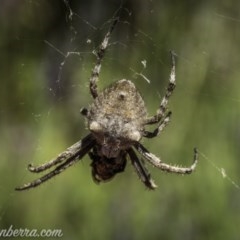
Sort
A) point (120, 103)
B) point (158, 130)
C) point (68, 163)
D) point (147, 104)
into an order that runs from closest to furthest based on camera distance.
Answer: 1. point (120, 103)
2. point (158, 130)
3. point (68, 163)
4. point (147, 104)

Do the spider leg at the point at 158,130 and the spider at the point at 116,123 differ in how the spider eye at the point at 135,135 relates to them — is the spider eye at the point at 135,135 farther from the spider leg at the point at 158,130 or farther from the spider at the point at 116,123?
the spider leg at the point at 158,130

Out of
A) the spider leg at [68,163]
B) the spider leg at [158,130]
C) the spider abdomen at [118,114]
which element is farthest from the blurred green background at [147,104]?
the spider abdomen at [118,114]

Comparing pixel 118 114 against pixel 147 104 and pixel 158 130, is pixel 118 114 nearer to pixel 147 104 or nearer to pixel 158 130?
pixel 158 130

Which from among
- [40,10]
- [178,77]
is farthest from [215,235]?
[40,10]

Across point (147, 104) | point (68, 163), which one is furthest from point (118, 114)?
point (147, 104)

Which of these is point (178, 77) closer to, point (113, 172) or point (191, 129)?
point (191, 129)

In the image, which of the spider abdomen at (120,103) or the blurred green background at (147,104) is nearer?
the spider abdomen at (120,103)

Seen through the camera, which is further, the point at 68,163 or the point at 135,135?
the point at 68,163

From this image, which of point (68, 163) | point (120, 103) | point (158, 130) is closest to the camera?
point (120, 103)

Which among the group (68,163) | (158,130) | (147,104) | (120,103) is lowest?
(147,104)
